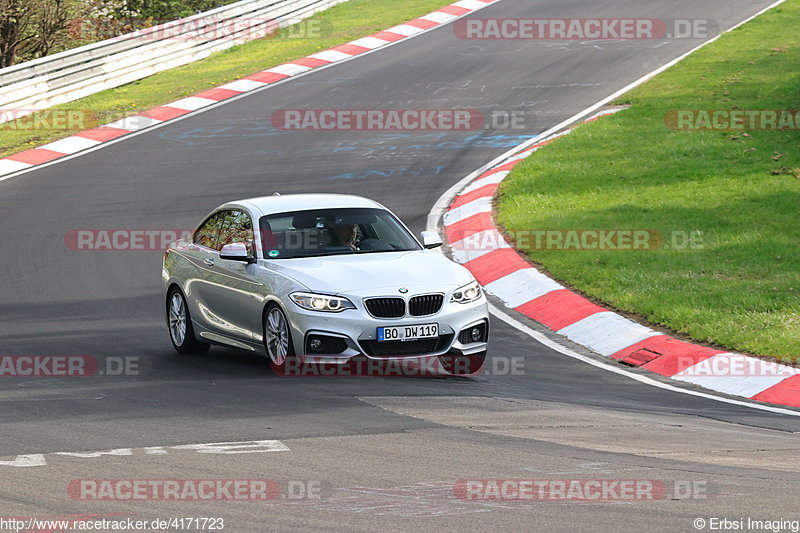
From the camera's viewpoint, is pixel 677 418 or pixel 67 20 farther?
pixel 67 20

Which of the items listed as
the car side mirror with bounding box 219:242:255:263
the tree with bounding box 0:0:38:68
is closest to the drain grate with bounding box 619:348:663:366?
the car side mirror with bounding box 219:242:255:263

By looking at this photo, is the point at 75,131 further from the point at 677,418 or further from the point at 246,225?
the point at 677,418

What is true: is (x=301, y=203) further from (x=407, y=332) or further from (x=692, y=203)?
(x=692, y=203)

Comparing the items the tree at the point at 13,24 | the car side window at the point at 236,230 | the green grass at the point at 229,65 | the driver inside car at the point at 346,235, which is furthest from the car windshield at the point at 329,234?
the tree at the point at 13,24

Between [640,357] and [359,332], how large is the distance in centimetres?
301

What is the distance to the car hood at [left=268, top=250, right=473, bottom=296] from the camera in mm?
10406

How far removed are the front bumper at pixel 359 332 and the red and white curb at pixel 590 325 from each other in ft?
7.04

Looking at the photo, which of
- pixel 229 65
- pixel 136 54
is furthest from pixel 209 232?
pixel 229 65

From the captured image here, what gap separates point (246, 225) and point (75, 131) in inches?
540

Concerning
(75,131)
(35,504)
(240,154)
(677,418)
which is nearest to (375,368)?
(677,418)

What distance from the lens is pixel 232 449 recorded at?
25.8ft

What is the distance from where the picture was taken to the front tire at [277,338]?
34.5 feet

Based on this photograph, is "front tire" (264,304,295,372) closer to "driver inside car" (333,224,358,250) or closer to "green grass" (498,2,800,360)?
"driver inside car" (333,224,358,250)

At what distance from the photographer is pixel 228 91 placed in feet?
89.2
